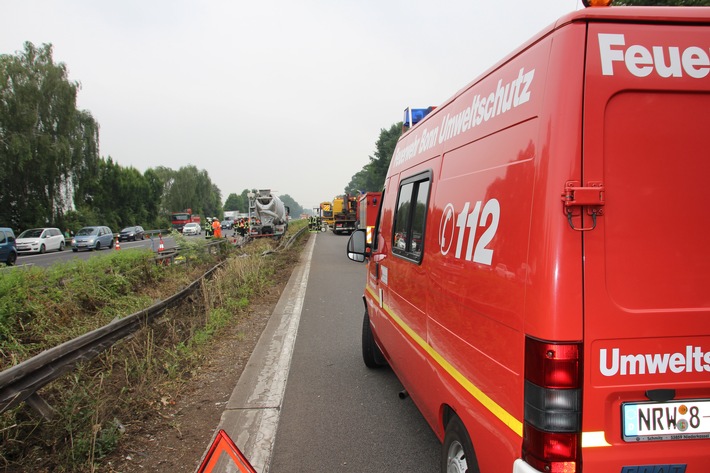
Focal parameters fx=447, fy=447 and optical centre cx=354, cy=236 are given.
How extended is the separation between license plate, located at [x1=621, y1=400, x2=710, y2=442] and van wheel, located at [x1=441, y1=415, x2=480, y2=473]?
0.73 m

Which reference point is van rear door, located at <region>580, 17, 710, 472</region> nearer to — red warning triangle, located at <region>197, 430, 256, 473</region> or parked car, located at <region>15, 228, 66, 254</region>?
red warning triangle, located at <region>197, 430, 256, 473</region>

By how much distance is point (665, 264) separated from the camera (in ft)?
5.33

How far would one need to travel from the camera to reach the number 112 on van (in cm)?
201

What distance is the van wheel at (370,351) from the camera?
197 inches

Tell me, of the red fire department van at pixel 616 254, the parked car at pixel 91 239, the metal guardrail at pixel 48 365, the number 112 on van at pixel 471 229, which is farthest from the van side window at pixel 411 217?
the parked car at pixel 91 239

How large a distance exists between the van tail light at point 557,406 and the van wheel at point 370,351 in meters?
3.35

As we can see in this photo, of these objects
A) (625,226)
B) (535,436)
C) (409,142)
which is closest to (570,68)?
(625,226)

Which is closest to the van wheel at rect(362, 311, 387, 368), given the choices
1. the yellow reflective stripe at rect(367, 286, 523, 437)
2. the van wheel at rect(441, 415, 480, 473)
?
the yellow reflective stripe at rect(367, 286, 523, 437)

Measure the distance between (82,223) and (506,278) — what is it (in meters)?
46.3

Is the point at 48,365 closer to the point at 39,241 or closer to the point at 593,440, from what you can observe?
the point at 593,440

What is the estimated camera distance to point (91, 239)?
2764 cm

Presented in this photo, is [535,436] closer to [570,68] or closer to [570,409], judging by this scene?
[570,409]

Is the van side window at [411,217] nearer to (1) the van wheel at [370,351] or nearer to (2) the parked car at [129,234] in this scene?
(1) the van wheel at [370,351]

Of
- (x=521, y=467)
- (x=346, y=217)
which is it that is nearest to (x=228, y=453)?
(x=521, y=467)
